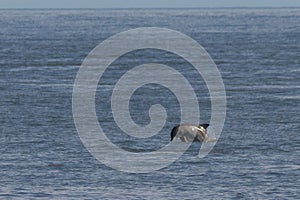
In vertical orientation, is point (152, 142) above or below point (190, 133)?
below

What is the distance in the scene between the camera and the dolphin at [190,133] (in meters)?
26.2

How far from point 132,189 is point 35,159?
129 inches

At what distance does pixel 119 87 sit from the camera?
123 ft

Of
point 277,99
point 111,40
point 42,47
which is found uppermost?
point 111,40

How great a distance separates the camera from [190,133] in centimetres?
2628

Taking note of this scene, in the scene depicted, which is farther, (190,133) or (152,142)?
(190,133)

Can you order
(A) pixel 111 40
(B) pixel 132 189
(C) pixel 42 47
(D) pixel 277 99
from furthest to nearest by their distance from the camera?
(A) pixel 111 40, (C) pixel 42 47, (D) pixel 277 99, (B) pixel 132 189

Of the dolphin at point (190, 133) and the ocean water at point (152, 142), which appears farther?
the dolphin at point (190, 133)

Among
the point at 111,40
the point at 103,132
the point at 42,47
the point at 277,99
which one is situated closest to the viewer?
the point at 103,132

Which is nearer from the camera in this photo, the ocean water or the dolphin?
the ocean water

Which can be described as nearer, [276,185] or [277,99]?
[276,185]

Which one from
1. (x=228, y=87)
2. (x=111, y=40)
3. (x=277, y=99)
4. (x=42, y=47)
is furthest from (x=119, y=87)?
(x=111, y=40)

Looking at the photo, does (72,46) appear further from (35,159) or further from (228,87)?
(35,159)

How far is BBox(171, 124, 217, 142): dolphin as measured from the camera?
2617 cm
